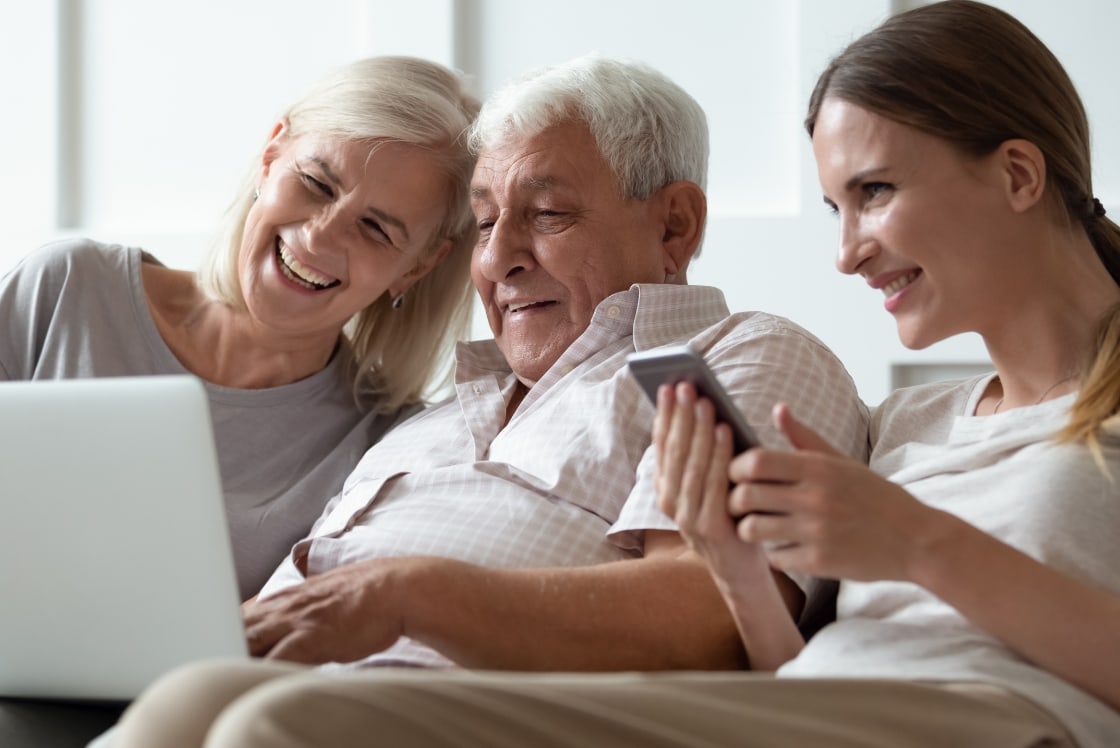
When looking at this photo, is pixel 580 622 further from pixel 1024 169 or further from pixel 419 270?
pixel 419 270

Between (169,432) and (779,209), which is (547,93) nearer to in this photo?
(779,209)

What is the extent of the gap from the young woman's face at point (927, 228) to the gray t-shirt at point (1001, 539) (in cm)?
12

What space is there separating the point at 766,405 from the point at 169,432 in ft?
2.26

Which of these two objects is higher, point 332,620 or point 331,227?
point 331,227

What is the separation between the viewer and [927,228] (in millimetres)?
1365

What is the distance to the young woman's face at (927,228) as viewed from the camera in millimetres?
1368

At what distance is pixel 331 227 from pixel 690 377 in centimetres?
101

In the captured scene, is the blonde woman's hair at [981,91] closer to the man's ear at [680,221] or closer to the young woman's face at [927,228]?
the young woman's face at [927,228]

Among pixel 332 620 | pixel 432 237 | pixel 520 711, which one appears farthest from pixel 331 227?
pixel 520 711

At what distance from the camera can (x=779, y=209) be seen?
7.99 feet

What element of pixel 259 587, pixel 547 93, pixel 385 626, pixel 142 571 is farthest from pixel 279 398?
pixel 142 571

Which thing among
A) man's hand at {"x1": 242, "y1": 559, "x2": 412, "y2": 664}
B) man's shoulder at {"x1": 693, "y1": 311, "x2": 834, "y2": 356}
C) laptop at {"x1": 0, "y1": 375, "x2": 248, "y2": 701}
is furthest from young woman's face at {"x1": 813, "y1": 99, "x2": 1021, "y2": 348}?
laptop at {"x1": 0, "y1": 375, "x2": 248, "y2": 701}

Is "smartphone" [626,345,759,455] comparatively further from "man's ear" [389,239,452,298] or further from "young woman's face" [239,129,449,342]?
"man's ear" [389,239,452,298]

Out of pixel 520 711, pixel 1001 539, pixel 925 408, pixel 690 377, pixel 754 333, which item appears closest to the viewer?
pixel 520 711
